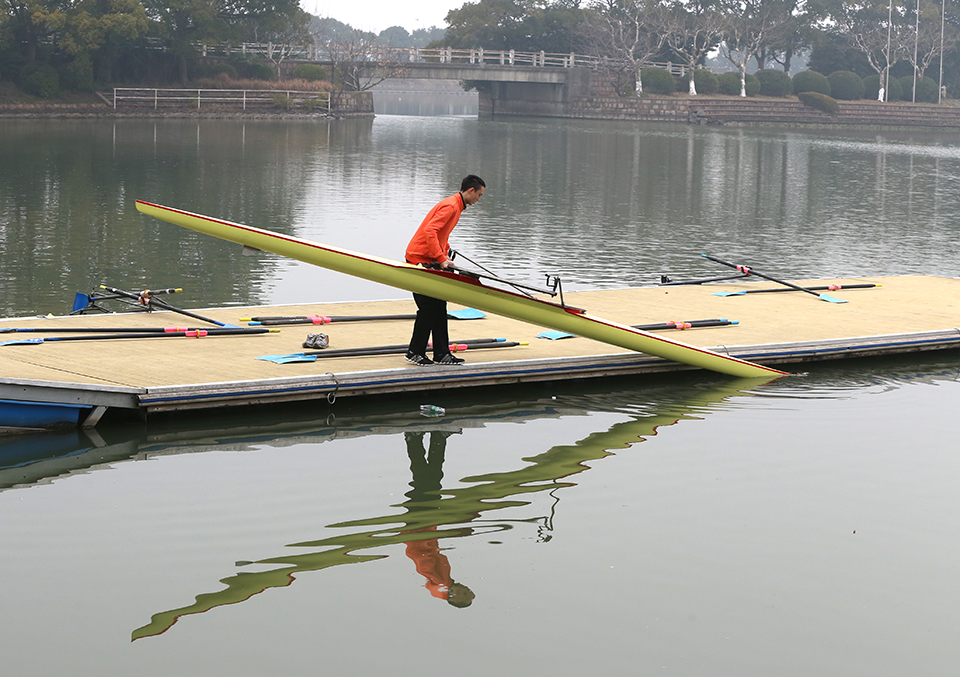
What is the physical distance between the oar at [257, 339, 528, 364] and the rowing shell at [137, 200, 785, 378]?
0.72m

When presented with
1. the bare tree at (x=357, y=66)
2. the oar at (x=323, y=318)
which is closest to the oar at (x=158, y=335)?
the oar at (x=323, y=318)

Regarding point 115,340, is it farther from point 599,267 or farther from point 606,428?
point 599,267

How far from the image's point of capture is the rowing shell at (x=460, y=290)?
11500 millimetres

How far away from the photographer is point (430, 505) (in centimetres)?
927

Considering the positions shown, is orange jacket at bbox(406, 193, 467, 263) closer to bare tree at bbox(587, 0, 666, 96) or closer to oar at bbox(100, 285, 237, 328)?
oar at bbox(100, 285, 237, 328)

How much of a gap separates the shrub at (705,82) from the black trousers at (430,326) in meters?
90.6

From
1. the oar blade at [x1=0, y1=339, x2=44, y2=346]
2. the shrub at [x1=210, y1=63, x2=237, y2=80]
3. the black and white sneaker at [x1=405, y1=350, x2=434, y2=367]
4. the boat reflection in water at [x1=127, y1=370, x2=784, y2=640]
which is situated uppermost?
the shrub at [x1=210, y1=63, x2=237, y2=80]

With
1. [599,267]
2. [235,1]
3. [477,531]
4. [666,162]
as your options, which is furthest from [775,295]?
[235,1]

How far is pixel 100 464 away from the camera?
9859 millimetres

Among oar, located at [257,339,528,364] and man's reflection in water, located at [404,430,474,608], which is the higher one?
oar, located at [257,339,528,364]

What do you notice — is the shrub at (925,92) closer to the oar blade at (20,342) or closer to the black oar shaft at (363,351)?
the black oar shaft at (363,351)

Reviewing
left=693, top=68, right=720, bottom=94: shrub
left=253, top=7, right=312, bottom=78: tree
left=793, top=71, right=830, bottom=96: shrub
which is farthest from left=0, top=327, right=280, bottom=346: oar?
left=793, top=71, right=830, bottom=96: shrub

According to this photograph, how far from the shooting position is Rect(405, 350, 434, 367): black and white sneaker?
11.9 meters

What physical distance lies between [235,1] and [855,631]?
78.5 metres
